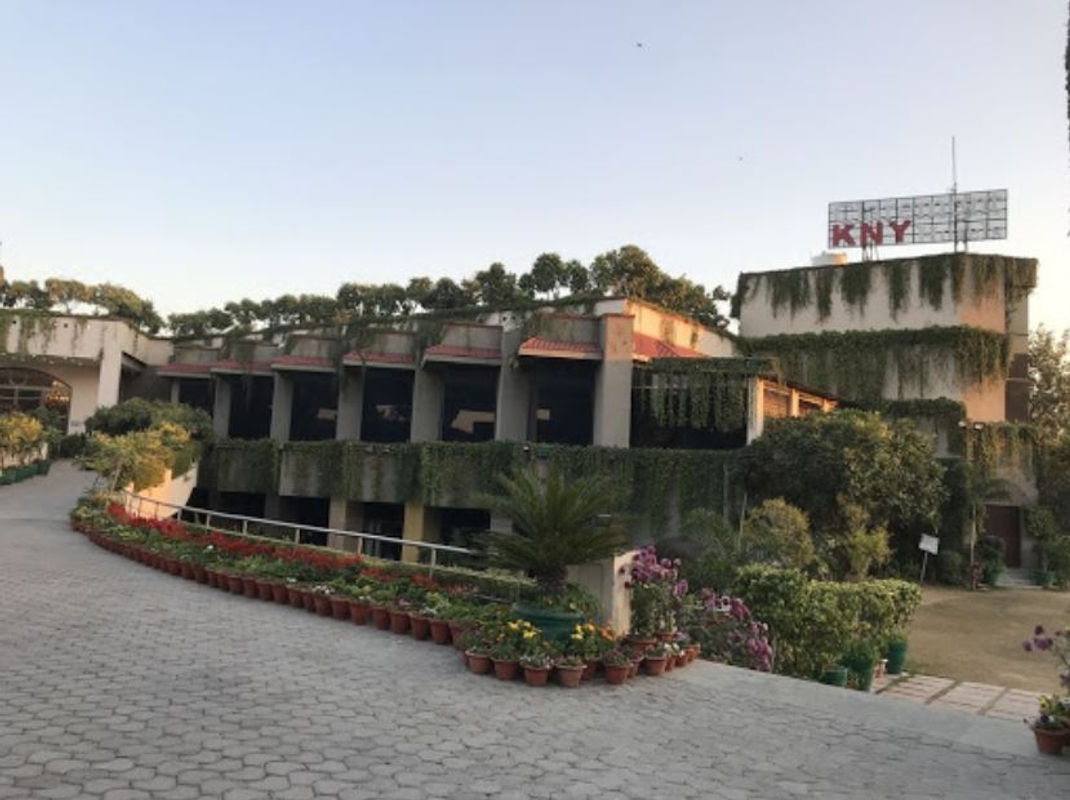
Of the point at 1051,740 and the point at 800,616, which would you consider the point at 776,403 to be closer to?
the point at 800,616

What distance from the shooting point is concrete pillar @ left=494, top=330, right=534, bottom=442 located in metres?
27.4

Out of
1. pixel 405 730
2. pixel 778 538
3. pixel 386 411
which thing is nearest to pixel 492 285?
pixel 386 411

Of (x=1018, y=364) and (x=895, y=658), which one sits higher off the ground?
(x=1018, y=364)

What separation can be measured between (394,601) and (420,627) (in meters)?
0.93

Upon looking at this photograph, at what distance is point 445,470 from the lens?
24078mm

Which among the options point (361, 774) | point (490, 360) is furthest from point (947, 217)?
point (361, 774)

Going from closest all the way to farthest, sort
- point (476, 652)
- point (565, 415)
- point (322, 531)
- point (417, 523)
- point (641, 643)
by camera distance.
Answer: point (476, 652) → point (641, 643) → point (322, 531) → point (417, 523) → point (565, 415)

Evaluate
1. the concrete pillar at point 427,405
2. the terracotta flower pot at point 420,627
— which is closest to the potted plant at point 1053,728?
the terracotta flower pot at point 420,627

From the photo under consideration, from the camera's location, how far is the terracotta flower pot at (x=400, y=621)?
30.2 ft

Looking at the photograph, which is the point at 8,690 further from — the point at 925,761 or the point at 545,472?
the point at 545,472

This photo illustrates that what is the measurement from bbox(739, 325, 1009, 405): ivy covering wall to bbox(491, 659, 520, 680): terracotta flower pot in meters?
25.7

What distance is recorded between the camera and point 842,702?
24.5 ft

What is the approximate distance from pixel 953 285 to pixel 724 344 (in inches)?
400

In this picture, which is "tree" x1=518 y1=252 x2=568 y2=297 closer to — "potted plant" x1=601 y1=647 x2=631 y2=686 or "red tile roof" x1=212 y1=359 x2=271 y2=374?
"red tile roof" x1=212 y1=359 x2=271 y2=374
